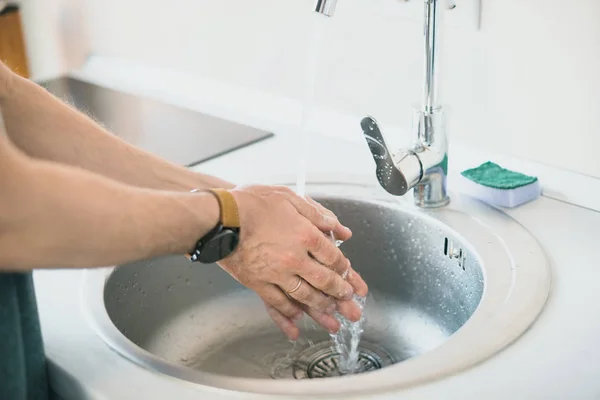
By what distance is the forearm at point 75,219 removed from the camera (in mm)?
595

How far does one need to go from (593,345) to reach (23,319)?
21.5 inches

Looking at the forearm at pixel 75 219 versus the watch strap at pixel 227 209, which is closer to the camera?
the forearm at pixel 75 219

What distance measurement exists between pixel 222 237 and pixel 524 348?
0.31m

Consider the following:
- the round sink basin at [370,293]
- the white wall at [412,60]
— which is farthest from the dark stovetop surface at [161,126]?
the round sink basin at [370,293]

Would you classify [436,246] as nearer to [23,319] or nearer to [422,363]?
[422,363]

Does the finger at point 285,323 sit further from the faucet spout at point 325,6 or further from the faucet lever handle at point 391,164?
the faucet spout at point 325,6

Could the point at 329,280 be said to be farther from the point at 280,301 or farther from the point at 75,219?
the point at 75,219

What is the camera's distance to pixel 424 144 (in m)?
0.99

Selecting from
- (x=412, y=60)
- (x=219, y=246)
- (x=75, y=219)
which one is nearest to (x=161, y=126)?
(x=412, y=60)

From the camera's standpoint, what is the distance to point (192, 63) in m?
1.58

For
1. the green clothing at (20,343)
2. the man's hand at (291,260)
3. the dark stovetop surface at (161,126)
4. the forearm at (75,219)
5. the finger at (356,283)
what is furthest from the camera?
the dark stovetop surface at (161,126)

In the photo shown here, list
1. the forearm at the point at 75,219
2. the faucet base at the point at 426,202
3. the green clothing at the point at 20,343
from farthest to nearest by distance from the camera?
the faucet base at the point at 426,202 → the green clothing at the point at 20,343 → the forearm at the point at 75,219

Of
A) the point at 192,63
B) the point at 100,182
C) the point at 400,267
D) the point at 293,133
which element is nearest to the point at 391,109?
the point at 293,133

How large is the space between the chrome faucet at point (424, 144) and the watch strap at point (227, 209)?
244 millimetres
